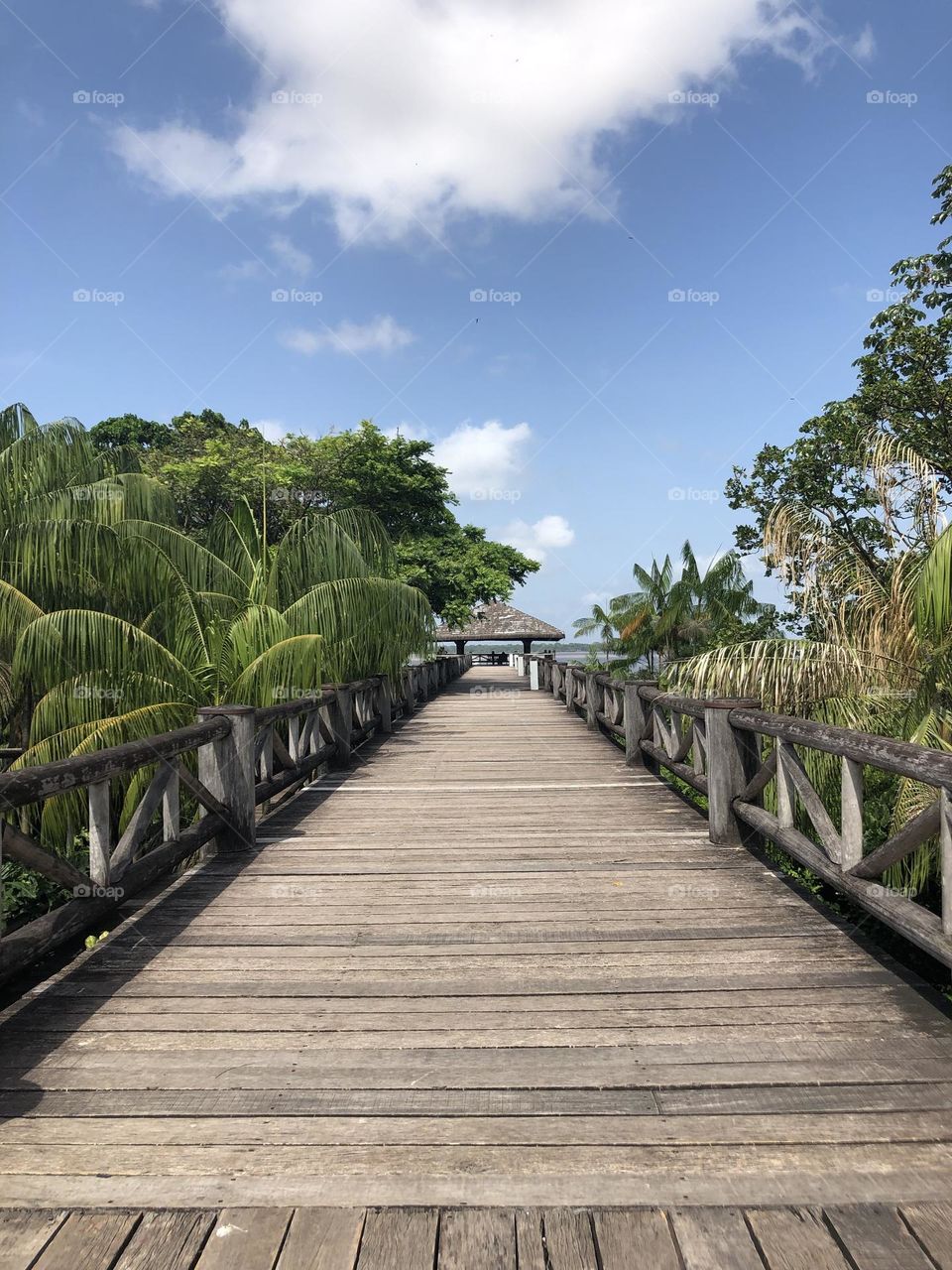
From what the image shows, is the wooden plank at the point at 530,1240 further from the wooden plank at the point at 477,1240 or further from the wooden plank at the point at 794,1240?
the wooden plank at the point at 794,1240

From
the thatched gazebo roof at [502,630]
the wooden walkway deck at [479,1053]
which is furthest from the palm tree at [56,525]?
the thatched gazebo roof at [502,630]

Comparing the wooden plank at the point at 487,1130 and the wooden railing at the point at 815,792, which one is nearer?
the wooden plank at the point at 487,1130

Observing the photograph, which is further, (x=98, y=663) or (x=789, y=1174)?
(x=98, y=663)

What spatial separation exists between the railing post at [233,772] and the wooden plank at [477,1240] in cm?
385

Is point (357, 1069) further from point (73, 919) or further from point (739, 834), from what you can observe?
point (739, 834)

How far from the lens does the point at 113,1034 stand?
2.95 meters

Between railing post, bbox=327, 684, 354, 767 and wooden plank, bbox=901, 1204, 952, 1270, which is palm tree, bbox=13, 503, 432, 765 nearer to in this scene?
railing post, bbox=327, 684, 354, 767

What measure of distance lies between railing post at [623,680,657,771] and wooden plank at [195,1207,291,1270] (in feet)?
23.8

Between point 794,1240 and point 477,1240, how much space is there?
75 centimetres

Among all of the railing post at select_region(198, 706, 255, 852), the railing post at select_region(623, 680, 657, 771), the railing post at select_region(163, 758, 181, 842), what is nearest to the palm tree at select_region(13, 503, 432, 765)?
the railing post at select_region(198, 706, 255, 852)

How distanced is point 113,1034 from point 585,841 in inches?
138

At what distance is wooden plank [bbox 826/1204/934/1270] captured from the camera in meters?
1.86

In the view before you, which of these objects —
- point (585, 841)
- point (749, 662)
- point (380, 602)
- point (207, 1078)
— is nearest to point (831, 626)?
point (749, 662)

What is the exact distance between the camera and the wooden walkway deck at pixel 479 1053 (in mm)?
2150
